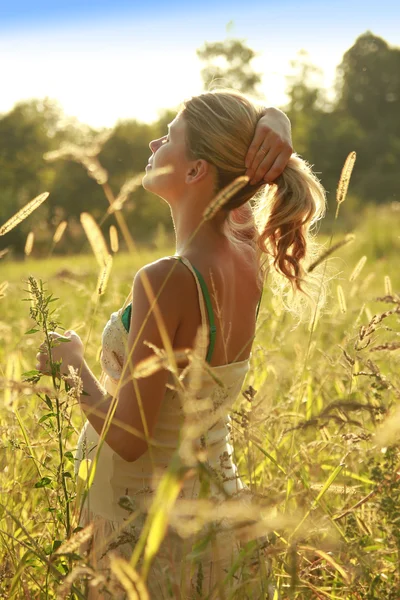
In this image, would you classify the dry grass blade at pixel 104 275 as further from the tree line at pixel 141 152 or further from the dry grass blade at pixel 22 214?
the tree line at pixel 141 152

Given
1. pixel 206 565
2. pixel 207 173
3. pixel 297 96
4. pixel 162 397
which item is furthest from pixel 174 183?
pixel 297 96

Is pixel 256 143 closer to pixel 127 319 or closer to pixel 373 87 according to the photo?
pixel 127 319

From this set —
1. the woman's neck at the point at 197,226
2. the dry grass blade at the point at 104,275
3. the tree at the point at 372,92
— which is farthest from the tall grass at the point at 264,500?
the tree at the point at 372,92

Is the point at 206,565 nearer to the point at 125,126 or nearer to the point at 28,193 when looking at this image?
the point at 28,193

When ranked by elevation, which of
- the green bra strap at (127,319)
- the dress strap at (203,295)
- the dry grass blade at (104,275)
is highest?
the dry grass blade at (104,275)

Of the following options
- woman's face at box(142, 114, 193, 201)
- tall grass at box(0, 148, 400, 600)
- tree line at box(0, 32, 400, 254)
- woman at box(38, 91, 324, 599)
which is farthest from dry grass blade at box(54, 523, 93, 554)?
tree line at box(0, 32, 400, 254)

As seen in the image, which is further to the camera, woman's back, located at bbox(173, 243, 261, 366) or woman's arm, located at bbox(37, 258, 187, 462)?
woman's back, located at bbox(173, 243, 261, 366)

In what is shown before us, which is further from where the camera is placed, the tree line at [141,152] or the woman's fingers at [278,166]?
the tree line at [141,152]

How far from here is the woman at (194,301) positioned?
1.96 m

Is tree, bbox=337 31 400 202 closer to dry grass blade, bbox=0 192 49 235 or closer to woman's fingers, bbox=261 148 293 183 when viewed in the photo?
woman's fingers, bbox=261 148 293 183

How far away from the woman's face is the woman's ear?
0.01 meters

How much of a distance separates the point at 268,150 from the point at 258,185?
6.0 inches

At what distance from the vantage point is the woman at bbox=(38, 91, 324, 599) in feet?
6.44

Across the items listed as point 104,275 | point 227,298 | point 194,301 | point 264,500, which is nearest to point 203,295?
point 194,301
